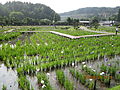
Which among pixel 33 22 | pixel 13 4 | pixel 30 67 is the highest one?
pixel 13 4

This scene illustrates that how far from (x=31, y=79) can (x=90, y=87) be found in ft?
7.02

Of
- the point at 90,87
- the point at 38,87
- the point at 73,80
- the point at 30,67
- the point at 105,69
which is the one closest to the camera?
the point at 90,87

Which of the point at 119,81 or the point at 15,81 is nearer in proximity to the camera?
the point at 119,81

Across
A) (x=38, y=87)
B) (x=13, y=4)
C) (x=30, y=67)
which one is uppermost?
(x=13, y=4)

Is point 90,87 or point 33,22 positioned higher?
point 33,22

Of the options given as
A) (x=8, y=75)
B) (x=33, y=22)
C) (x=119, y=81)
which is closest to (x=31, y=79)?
(x=8, y=75)

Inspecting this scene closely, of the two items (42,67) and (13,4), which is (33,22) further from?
(42,67)

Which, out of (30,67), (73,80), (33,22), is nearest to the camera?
(73,80)

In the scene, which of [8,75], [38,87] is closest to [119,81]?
[38,87]

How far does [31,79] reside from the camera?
445 cm

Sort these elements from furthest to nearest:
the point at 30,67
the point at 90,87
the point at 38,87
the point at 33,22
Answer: the point at 33,22, the point at 30,67, the point at 38,87, the point at 90,87

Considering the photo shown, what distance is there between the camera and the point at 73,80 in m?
4.23

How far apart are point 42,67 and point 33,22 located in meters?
47.2

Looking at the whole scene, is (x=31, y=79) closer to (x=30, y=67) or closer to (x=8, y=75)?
(x=30, y=67)
